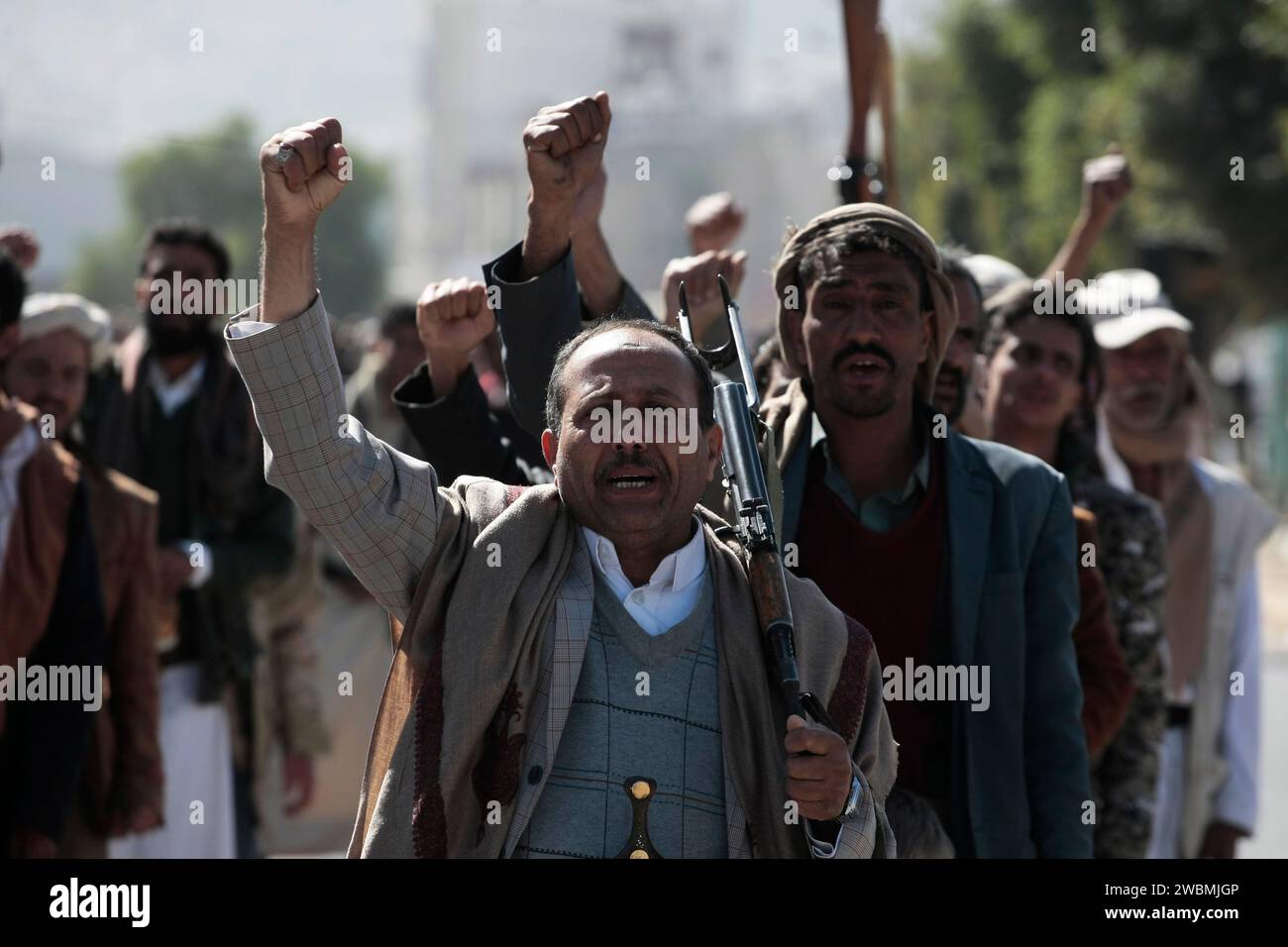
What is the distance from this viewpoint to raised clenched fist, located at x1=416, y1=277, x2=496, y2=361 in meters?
3.69

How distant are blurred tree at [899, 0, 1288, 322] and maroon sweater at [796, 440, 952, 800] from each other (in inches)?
517

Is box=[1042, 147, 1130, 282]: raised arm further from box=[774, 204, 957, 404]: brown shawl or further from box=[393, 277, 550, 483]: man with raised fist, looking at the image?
box=[393, 277, 550, 483]: man with raised fist

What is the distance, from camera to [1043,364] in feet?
17.5

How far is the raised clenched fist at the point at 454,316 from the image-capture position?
3.69 m

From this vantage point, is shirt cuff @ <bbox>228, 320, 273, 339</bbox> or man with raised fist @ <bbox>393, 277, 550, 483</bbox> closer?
shirt cuff @ <bbox>228, 320, 273, 339</bbox>

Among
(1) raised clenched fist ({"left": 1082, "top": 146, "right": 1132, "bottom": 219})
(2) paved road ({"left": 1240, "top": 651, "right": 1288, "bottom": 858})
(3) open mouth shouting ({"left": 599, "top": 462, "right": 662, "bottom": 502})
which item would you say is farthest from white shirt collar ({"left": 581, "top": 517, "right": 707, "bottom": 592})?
(2) paved road ({"left": 1240, "top": 651, "right": 1288, "bottom": 858})

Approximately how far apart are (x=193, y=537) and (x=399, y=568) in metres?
3.84

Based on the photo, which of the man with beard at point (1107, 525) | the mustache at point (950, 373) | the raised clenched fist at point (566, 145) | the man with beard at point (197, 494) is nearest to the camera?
the raised clenched fist at point (566, 145)

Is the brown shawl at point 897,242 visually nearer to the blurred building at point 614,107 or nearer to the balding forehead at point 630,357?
the balding forehead at point 630,357

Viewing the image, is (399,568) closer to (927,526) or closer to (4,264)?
(927,526)

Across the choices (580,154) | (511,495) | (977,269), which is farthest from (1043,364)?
(511,495)
